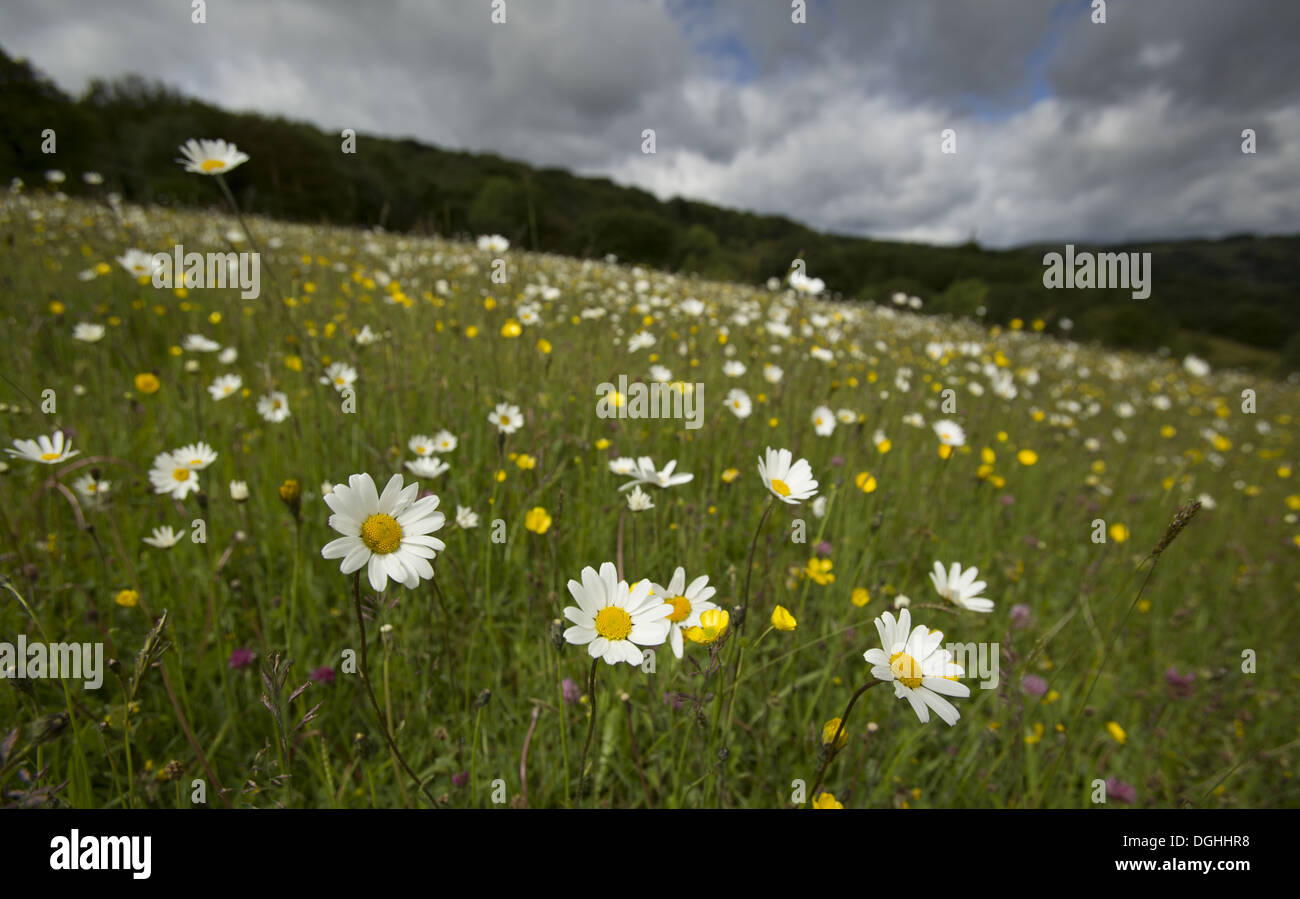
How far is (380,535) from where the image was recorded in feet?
2.83

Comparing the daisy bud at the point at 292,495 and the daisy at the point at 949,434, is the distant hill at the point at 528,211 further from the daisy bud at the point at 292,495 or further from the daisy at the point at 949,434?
the daisy bud at the point at 292,495

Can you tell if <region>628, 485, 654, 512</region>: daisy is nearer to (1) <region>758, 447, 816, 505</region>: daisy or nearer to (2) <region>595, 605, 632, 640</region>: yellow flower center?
(1) <region>758, 447, 816, 505</region>: daisy

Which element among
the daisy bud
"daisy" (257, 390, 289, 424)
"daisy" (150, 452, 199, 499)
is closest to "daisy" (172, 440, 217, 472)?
"daisy" (150, 452, 199, 499)

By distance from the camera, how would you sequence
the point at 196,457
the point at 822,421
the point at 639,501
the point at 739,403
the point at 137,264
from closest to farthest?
1. the point at 639,501
2. the point at 196,457
3. the point at 739,403
4. the point at 822,421
5. the point at 137,264

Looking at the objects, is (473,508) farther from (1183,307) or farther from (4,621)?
(1183,307)

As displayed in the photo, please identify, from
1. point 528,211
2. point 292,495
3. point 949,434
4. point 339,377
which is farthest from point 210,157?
point 949,434

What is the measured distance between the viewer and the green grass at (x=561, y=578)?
130 centimetres

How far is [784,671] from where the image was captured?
5.22 ft

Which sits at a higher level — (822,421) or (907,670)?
(822,421)

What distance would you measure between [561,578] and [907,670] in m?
1.19

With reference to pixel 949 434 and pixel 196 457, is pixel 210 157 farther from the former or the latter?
pixel 949 434

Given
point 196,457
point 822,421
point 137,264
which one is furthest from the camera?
point 137,264

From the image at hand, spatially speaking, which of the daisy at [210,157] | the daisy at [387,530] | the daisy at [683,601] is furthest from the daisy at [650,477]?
the daisy at [210,157]
